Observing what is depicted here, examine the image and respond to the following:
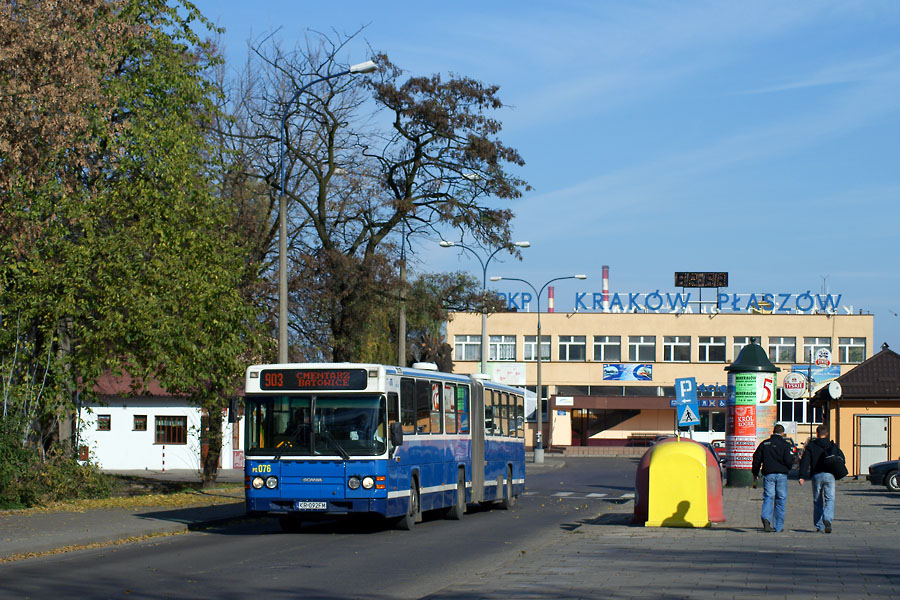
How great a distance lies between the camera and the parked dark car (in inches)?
1324

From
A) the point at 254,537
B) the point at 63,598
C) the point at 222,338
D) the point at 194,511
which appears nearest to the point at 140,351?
the point at 222,338

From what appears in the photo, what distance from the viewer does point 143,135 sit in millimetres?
27422

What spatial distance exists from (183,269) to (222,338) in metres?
2.12

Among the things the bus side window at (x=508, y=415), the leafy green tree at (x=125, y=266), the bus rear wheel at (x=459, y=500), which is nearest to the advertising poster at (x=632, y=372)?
the bus side window at (x=508, y=415)

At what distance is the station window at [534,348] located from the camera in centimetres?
9025

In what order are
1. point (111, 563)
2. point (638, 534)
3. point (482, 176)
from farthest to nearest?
point (482, 176) → point (638, 534) → point (111, 563)

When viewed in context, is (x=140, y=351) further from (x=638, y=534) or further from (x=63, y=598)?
(x=63, y=598)

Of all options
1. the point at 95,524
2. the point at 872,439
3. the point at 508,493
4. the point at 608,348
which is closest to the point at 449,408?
the point at 508,493

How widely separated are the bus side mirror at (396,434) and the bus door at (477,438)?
20.1ft

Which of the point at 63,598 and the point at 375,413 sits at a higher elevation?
the point at 375,413

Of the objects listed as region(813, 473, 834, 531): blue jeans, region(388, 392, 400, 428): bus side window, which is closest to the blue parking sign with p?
region(813, 473, 834, 531): blue jeans

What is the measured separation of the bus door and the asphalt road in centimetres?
132

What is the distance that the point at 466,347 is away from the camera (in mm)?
92062

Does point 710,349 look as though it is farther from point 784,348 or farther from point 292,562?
point 292,562
